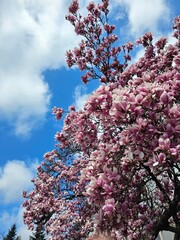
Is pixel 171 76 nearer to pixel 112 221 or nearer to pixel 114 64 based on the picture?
pixel 112 221

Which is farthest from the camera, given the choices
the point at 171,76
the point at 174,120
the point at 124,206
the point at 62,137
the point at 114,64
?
the point at 114,64

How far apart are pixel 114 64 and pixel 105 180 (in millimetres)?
5882

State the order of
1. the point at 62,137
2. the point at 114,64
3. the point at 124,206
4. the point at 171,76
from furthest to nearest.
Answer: the point at 114,64 → the point at 62,137 → the point at 171,76 → the point at 124,206

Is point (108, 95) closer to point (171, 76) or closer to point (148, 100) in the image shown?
point (148, 100)

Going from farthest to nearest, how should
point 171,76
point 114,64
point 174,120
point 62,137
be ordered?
1. point 114,64
2. point 62,137
3. point 171,76
4. point 174,120

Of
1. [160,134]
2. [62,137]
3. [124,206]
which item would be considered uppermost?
[62,137]

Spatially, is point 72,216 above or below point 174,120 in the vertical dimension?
above

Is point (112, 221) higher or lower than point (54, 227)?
lower

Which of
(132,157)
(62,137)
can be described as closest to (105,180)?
(132,157)

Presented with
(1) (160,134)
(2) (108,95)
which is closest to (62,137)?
(2) (108,95)

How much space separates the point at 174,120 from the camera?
3.06 metres

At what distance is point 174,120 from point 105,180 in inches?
41.4

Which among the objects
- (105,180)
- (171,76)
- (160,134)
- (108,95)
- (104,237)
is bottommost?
(104,237)

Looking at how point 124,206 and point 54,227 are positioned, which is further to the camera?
point 54,227
